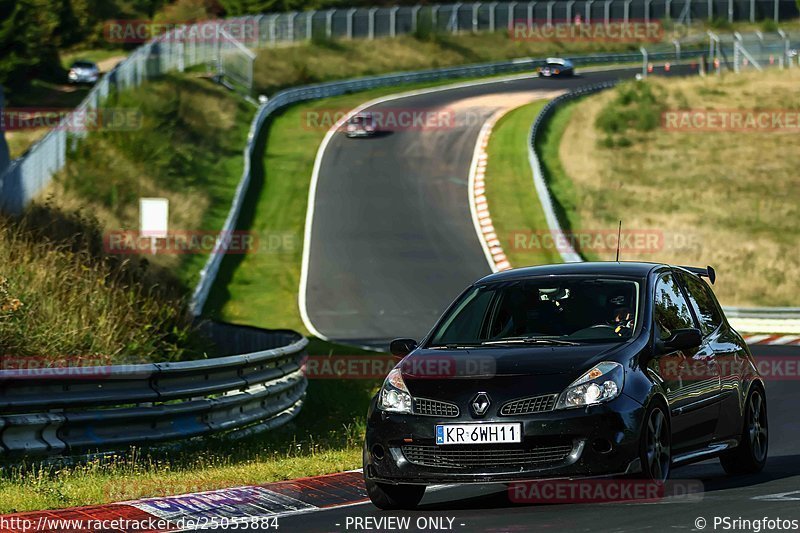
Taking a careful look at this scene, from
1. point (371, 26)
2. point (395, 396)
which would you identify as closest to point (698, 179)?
point (371, 26)

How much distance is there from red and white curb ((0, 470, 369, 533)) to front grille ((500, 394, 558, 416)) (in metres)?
1.52

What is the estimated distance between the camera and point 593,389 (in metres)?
8.25

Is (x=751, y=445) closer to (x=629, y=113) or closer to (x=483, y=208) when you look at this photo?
(x=483, y=208)

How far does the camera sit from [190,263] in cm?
3647

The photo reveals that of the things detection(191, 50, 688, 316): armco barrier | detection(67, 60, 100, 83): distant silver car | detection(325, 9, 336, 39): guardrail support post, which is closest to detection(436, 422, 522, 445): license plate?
detection(191, 50, 688, 316): armco barrier

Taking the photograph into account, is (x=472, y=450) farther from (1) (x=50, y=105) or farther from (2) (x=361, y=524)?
(1) (x=50, y=105)

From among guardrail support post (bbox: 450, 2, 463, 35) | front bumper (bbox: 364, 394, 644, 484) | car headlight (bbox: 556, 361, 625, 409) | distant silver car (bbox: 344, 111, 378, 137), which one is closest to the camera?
front bumper (bbox: 364, 394, 644, 484)

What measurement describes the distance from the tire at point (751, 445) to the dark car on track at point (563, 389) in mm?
13

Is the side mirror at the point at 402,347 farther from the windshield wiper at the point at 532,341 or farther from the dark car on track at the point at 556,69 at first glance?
the dark car on track at the point at 556,69

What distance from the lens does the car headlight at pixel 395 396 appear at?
28.2 feet

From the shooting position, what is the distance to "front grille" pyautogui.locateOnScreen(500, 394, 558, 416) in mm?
8211

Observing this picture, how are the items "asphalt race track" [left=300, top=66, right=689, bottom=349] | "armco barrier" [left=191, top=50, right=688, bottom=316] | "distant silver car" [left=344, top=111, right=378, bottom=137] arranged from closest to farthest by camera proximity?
"asphalt race track" [left=300, top=66, right=689, bottom=349] < "armco barrier" [left=191, top=50, right=688, bottom=316] < "distant silver car" [left=344, top=111, right=378, bottom=137]

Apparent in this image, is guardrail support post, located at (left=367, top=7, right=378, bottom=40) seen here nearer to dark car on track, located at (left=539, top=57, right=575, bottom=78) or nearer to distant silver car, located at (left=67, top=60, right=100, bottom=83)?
dark car on track, located at (left=539, top=57, right=575, bottom=78)

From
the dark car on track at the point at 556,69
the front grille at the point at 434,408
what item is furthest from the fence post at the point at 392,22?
the front grille at the point at 434,408
